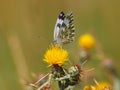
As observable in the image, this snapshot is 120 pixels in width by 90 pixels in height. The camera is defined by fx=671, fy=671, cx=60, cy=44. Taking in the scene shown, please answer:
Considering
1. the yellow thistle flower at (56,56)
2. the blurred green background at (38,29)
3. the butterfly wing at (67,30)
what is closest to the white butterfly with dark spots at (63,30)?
the butterfly wing at (67,30)

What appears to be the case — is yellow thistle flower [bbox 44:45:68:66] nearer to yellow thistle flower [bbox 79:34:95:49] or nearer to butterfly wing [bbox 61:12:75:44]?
butterfly wing [bbox 61:12:75:44]

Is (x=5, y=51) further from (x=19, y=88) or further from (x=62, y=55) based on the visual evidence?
(x=62, y=55)

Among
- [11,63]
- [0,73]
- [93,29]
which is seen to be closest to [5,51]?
[11,63]

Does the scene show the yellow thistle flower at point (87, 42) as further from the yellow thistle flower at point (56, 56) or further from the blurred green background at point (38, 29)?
the yellow thistle flower at point (56, 56)

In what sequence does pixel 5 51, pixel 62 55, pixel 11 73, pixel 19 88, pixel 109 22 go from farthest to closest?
pixel 109 22 < pixel 5 51 < pixel 11 73 < pixel 19 88 < pixel 62 55

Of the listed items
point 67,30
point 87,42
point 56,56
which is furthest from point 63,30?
point 87,42

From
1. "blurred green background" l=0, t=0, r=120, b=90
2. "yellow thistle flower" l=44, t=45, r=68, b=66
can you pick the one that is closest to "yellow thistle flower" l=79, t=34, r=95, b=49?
"blurred green background" l=0, t=0, r=120, b=90
